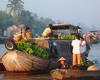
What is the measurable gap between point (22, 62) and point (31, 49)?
2.66ft

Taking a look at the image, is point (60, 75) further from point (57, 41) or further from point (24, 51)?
point (57, 41)

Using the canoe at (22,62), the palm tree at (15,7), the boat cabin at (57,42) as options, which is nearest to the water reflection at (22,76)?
the canoe at (22,62)

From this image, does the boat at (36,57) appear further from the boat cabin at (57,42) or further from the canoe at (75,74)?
the canoe at (75,74)

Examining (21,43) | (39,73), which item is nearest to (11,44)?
(21,43)

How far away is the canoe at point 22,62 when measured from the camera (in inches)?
877

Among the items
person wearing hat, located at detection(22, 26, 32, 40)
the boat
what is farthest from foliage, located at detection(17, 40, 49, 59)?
person wearing hat, located at detection(22, 26, 32, 40)

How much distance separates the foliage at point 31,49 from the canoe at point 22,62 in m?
0.28

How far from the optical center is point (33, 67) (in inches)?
888

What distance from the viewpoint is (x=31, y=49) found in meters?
22.6

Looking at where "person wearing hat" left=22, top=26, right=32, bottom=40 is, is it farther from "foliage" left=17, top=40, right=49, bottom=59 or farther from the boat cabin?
"foliage" left=17, top=40, right=49, bottom=59

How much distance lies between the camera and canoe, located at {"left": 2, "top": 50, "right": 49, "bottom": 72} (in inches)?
877

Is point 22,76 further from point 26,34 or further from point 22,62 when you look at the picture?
point 26,34

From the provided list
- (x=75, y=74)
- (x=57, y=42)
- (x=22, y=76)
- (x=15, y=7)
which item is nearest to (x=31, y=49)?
(x=22, y=76)

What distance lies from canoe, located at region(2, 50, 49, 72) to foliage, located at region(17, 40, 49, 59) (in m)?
0.28
